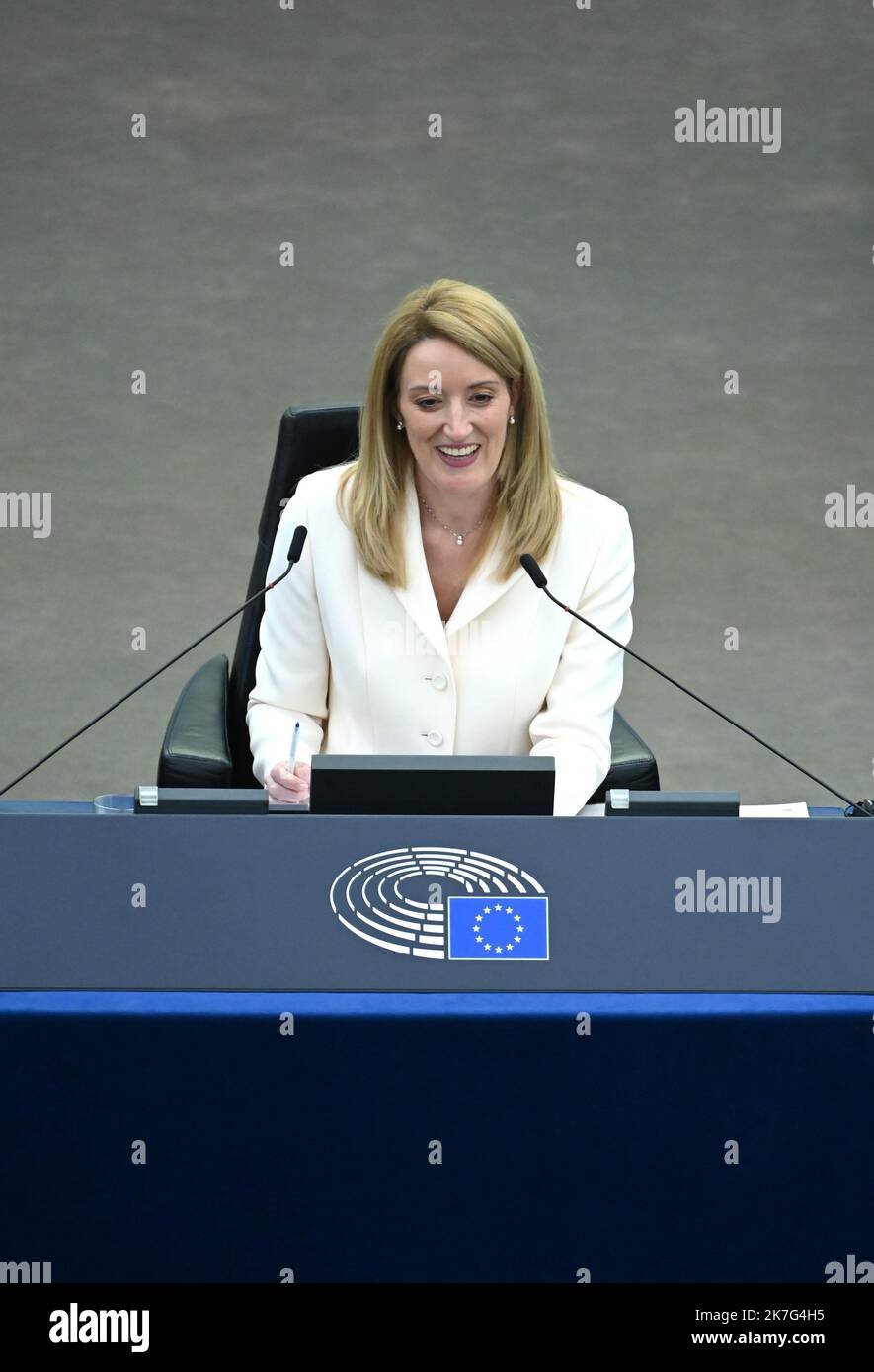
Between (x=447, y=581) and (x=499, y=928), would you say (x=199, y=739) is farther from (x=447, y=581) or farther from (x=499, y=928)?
(x=499, y=928)

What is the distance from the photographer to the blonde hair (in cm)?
218

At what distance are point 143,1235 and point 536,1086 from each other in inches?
12.7

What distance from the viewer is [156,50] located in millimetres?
4590

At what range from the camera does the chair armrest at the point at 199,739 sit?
2.38 meters

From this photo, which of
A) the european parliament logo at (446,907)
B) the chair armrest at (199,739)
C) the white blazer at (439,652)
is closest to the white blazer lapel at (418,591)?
the white blazer at (439,652)

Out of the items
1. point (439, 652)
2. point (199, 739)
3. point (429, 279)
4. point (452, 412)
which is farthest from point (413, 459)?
point (429, 279)

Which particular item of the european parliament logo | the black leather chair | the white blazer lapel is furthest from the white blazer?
the european parliament logo

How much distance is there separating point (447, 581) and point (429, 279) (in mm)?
2627

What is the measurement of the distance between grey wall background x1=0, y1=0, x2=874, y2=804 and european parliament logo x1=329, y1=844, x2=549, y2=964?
3.19 meters

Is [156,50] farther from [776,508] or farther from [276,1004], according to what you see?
[276,1004]

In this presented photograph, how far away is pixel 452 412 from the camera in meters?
2.15

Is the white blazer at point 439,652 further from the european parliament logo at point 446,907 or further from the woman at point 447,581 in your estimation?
the european parliament logo at point 446,907

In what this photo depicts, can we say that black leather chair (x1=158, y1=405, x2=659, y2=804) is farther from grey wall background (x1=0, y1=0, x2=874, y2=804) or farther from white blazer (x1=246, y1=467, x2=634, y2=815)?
grey wall background (x1=0, y1=0, x2=874, y2=804)

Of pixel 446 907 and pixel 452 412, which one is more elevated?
pixel 452 412
